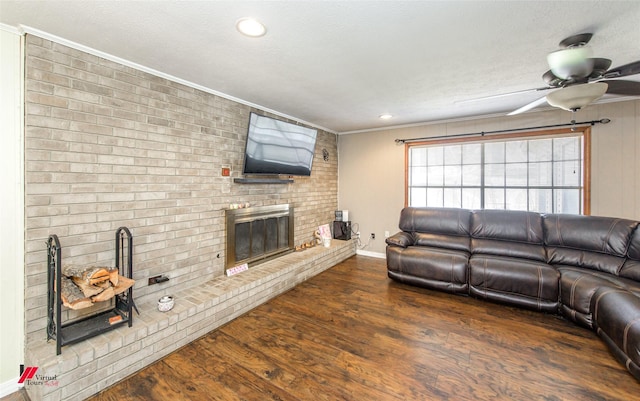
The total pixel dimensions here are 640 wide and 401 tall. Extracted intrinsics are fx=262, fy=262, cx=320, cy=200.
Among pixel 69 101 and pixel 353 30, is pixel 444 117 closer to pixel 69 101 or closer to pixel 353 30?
pixel 353 30

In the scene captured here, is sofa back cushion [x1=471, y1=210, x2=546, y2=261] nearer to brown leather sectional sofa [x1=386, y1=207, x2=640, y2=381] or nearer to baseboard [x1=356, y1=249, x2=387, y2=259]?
brown leather sectional sofa [x1=386, y1=207, x2=640, y2=381]

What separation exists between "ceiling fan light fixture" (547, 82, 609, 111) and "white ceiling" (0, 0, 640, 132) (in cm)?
35

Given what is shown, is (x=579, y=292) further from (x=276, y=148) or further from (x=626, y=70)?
(x=276, y=148)

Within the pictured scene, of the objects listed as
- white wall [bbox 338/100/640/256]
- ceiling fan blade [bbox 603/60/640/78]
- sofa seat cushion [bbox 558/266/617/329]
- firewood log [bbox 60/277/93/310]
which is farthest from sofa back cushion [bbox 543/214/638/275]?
firewood log [bbox 60/277/93/310]

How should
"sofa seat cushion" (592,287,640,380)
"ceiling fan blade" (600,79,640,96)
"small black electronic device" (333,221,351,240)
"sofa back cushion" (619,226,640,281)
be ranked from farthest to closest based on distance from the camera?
"small black electronic device" (333,221,351,240) < "sofa back cushion" (619,226,640,281) < "ceiling fan blade" (600,79,640,96) < "sofa seat cushion" (592,287,640,380)

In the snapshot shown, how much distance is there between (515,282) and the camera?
279 cm

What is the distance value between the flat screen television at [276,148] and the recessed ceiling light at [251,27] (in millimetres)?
1188

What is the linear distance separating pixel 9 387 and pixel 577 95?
4.37m

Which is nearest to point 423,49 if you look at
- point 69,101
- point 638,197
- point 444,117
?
point 444,117

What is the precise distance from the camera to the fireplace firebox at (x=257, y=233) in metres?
3.11

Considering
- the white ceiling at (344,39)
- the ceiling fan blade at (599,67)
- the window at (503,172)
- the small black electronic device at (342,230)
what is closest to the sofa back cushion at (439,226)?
the window at (503,172)

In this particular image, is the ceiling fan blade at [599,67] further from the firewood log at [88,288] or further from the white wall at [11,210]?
the white wall at [11,210]

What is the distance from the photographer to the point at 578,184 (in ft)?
11.5

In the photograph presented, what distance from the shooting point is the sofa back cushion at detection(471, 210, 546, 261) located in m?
3.18
